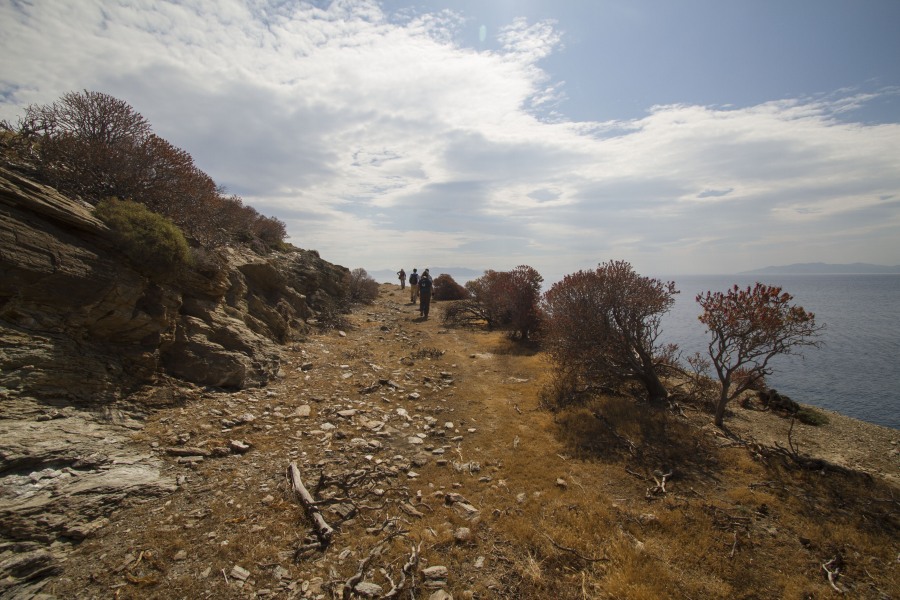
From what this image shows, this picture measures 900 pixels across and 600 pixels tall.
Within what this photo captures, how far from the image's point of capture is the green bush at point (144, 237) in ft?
26.4

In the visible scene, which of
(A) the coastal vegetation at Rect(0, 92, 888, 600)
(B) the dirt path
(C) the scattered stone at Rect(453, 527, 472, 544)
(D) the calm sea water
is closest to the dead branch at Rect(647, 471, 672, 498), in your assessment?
(A) the coastal vegetation at Rect(0, 92, 888, 600)

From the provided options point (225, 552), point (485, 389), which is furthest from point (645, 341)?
point (225, 552)

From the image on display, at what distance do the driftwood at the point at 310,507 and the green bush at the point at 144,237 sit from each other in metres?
6.11

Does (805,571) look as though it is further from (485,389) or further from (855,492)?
(485,389)

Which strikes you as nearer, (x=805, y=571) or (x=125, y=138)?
(x=805, y=571)

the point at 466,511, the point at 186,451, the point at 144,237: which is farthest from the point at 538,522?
the point at 144,237

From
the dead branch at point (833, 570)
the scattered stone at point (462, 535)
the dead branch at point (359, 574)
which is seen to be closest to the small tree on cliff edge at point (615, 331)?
the dead branch at point (833, 570)

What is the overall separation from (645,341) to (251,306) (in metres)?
14.1

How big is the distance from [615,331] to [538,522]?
788 cm

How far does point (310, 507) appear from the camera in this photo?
18.4 ft

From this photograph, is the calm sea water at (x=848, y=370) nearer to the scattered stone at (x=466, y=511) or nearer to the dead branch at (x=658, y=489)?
the dead branch at (x=658, y=489)

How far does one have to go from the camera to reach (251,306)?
1330 centimetres

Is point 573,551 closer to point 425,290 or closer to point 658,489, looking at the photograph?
point 658,489

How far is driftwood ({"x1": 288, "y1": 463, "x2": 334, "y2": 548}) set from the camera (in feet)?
17.0
